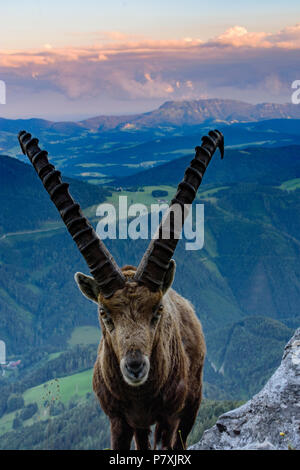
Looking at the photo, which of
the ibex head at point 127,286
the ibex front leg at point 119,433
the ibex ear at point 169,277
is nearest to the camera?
the ibex head at point 127,286

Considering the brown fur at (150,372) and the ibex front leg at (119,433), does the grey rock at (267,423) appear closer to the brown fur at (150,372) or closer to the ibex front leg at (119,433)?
the brown fur at (150,372)

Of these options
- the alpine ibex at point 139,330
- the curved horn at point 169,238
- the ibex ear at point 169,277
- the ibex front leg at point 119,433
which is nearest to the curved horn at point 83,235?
the alpine ibex at point 139,330

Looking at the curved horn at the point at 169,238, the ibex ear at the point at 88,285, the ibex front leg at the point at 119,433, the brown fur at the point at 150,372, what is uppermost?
the curved horn at the point at 169,238

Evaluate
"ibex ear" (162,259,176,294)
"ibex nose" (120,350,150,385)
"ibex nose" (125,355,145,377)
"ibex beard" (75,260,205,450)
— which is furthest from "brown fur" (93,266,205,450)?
"ibex ear" (162,259,176,294)

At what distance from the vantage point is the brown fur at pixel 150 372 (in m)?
10.3

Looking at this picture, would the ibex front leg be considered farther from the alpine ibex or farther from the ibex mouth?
the ibex mouth

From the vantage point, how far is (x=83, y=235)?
11.0 m

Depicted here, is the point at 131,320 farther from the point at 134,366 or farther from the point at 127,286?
the point at 134,366

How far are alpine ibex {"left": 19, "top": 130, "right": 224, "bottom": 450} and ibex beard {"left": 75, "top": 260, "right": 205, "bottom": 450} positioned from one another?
0.06 ft

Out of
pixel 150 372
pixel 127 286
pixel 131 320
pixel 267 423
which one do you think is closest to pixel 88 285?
pixel 127 286

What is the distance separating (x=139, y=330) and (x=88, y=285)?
165cm

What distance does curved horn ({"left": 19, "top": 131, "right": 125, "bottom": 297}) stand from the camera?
418 inches
